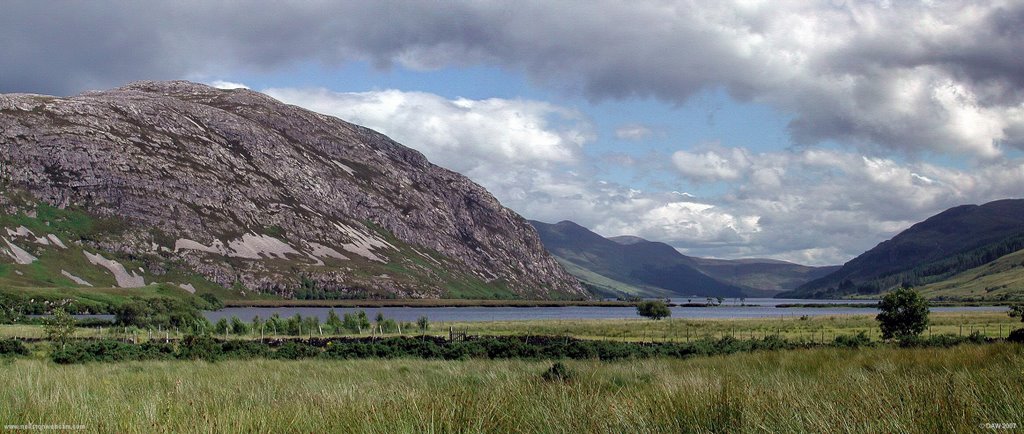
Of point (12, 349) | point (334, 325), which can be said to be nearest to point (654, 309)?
point (334, 325)

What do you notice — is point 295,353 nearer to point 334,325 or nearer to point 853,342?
point 853,342

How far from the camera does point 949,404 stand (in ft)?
24.6

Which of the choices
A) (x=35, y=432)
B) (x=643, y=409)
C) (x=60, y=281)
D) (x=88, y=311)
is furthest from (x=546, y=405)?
(x=60, y=281)

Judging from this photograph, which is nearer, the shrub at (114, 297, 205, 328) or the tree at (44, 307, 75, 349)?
the tree at (44, 307, 75, 349)

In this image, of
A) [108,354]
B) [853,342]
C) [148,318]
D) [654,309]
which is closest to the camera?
[853,342]

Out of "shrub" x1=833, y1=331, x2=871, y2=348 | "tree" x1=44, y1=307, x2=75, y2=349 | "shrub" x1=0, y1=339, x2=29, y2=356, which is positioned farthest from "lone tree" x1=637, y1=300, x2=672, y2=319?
"shrub" x1=0, y1=339, x2=29, y2=356

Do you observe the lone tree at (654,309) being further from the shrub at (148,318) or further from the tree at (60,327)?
the tree at (60,327)

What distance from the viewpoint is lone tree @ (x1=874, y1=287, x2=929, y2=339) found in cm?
5438

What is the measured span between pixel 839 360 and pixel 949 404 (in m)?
11.5

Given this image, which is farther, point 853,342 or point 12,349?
point 12,349

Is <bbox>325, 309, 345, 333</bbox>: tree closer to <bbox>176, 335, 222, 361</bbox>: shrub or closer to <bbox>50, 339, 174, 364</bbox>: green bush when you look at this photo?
<bbox>176, 335, 222, 361</bbox>: shrub

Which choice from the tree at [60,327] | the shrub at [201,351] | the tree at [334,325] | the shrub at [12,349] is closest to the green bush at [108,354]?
the shrub at [201,351]

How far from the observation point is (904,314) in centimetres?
5512

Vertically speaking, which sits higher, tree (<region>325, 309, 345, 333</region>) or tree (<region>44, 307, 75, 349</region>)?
tree (<region>44, 307, 75, 349</region>)
